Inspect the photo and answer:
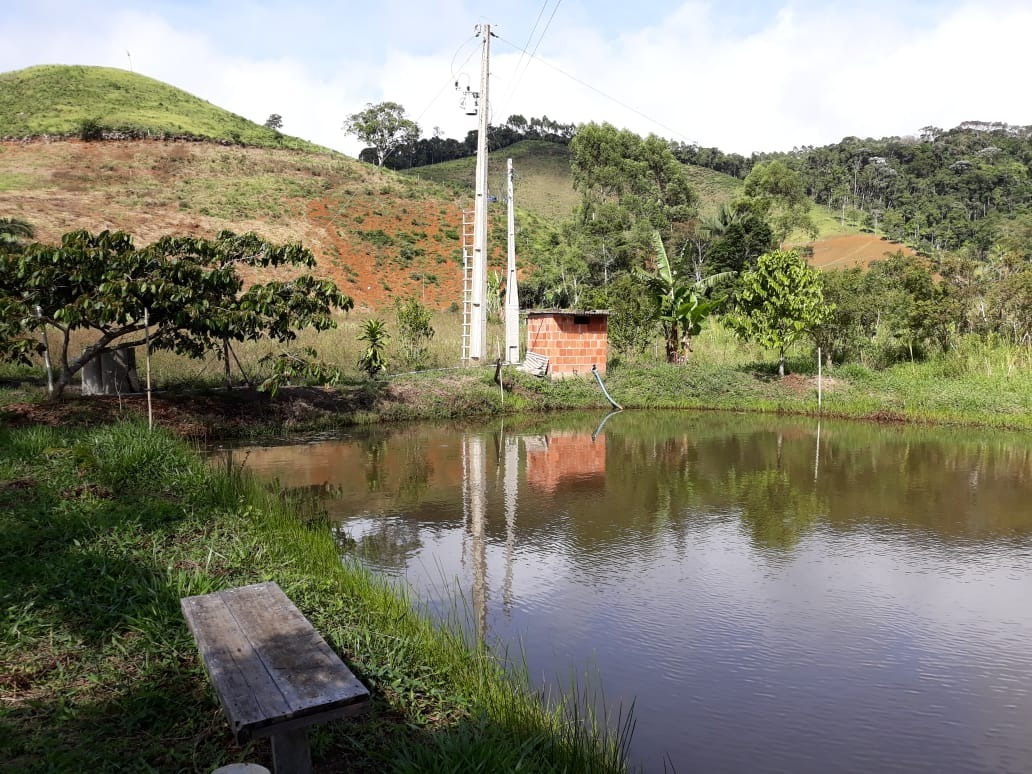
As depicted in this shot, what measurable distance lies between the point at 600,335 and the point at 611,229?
21892mm

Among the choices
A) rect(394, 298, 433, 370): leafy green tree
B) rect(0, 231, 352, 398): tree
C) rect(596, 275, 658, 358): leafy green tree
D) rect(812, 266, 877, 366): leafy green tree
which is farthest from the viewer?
rect(596, 275, 658, 358): leafy green tree

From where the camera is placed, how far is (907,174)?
284ft

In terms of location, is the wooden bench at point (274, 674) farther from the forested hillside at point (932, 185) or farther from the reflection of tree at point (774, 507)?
the forested hillside at point (932, 185)

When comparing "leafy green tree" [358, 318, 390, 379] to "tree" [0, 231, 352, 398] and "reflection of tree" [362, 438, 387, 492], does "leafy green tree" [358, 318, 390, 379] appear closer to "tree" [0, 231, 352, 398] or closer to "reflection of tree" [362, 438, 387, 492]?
"tree" [0, 231, 352, 398]

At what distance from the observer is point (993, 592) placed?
6.68 m

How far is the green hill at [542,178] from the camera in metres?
65.2

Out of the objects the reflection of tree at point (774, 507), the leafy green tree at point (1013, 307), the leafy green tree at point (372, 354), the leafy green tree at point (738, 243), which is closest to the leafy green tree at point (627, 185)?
the leafy green tree at point (738, 243)

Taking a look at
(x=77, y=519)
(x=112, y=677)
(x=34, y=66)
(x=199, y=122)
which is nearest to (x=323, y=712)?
(x=112, y=677)

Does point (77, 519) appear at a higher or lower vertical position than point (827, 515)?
higher

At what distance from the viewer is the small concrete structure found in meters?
19.5

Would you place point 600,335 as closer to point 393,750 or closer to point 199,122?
point 393,750

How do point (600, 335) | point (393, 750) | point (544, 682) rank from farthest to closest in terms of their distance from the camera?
point (600, 335) < point (544, 682) < point (393, 750)

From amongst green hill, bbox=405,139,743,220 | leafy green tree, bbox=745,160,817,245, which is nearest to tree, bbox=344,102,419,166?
green hill, bbox=405,139,743,220

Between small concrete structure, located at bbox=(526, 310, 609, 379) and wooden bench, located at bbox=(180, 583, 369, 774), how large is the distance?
1595 centimetres
